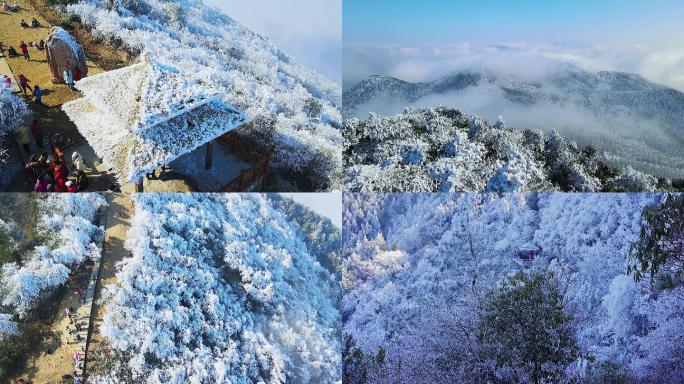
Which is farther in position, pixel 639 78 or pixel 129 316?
pixel 639 78

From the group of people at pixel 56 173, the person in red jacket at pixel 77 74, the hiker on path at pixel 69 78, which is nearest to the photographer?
the group of people at pixel 56 173

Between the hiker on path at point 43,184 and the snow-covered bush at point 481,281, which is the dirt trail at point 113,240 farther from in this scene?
the snow-covered bush at point 481,281

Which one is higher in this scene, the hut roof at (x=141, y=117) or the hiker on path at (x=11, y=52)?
the hiker on path at (x=11, y=52)

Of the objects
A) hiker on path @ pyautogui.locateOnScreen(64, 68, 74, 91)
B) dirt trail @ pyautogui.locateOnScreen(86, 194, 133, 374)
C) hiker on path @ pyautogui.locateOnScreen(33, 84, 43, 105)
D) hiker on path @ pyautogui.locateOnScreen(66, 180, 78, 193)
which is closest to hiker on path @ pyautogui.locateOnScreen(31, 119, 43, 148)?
hiker on path @ pyautogui.locateOnScreen(33, 84, 43, 105)

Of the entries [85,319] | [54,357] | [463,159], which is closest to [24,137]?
[85,319]

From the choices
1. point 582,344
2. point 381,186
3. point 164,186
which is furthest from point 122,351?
point 582,344

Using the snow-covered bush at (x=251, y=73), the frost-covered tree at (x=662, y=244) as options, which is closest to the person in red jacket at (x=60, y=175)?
the snow-covered bush at (x=251, y=73)

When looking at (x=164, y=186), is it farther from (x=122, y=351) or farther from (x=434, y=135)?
(x=434, y=135)
